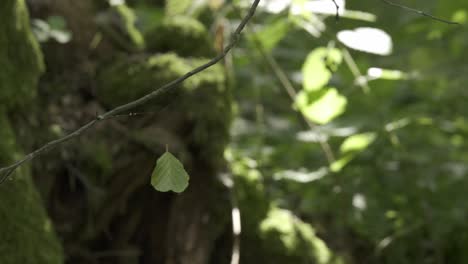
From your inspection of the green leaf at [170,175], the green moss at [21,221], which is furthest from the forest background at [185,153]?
the green leaf at [170,175]

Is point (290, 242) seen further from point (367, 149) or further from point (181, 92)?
point (367, 149)

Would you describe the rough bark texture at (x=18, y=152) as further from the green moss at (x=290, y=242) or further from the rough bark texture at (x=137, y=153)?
the green moss at (x=290, y=242)

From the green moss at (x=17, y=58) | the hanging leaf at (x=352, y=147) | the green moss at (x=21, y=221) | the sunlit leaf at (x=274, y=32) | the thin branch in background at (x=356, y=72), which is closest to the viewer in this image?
the green moss at (x=21, y=221)

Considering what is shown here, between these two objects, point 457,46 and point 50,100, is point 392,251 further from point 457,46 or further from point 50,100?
point 50,100

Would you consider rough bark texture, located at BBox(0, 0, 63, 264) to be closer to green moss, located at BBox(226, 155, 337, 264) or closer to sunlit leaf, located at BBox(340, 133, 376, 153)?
green moss, located at BBox(226, 155, 337, 264)

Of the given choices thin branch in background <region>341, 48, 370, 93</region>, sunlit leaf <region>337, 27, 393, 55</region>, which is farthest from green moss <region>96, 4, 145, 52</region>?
sunlit leaf <region>337, 27, 393, 55</region>

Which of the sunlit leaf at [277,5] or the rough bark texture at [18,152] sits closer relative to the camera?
the rough bark texture at [18,152]

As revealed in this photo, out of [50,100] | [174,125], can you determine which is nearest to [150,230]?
[174,125]
